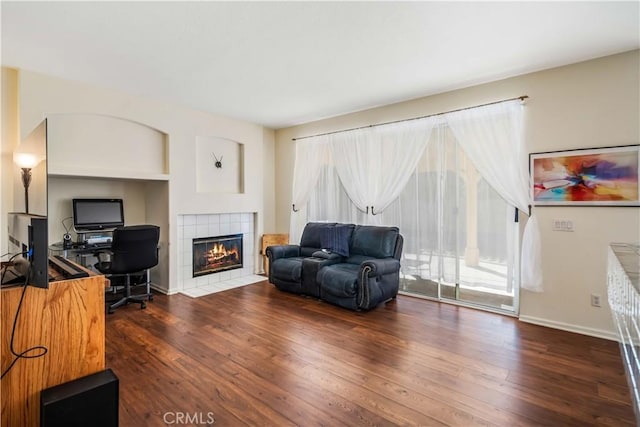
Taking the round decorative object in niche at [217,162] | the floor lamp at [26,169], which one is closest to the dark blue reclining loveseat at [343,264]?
the round decorative object in niche at [217,162]

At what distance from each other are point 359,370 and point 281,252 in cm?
255

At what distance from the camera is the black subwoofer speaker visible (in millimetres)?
1362

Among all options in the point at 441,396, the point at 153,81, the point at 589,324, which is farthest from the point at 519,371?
the point at 153,81

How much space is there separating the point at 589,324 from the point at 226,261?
15.6 ft

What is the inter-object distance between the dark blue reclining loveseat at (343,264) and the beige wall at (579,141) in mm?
1519

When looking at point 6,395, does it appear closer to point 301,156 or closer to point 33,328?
point 33,328

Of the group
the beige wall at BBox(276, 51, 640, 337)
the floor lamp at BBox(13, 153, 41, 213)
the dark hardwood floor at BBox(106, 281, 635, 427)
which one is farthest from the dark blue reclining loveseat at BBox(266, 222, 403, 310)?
the floor lamp at BBox(13, 153, 41, 213)

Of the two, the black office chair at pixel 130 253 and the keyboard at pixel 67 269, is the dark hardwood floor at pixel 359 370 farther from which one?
the keyboard at pixel 67 269

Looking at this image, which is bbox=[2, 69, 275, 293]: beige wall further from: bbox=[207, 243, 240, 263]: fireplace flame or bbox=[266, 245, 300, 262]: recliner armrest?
bbox=[266, 245, 300, 262]: recliner armrest

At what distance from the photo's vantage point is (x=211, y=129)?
4910 mm

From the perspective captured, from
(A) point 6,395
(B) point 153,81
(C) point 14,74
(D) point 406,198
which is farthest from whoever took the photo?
(D) point 406,198

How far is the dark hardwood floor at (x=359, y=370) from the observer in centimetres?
192

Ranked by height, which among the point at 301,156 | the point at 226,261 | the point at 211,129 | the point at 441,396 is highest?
the point at 211,129

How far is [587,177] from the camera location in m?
3.03
